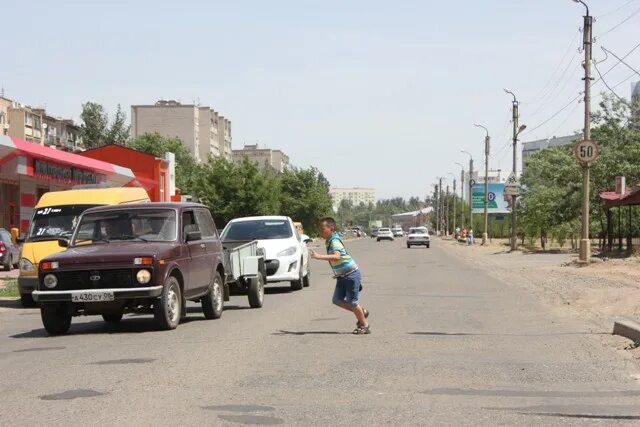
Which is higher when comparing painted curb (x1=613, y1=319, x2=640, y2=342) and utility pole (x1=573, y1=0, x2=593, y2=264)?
utility pole (x1=573, y1=0, x2=593, y2=264)

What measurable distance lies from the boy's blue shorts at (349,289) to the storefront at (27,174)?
878 inches

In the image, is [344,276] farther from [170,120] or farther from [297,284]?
[170,120]

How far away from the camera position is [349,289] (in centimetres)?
1248

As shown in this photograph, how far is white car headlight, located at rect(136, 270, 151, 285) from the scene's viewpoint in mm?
12398

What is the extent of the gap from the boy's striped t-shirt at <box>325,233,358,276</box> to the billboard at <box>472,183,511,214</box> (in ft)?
273

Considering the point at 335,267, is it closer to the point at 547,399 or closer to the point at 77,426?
the point at 547,399

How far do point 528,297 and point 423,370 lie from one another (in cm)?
1154

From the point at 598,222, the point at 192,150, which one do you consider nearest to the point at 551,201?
the point at 598,222

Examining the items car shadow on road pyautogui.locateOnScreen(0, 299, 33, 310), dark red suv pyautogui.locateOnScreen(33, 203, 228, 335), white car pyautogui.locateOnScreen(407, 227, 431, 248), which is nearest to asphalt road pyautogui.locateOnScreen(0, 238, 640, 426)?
dark red suv pyautogui.locateOnScreen(33, 203, 228, 335)

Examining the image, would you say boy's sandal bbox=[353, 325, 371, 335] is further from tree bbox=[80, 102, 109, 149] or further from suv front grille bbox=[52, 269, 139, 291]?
tree bbox=[80, 102, 109, 149]

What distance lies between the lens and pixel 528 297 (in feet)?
66.4

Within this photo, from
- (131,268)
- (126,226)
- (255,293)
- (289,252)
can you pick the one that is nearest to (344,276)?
Result: (131,268)

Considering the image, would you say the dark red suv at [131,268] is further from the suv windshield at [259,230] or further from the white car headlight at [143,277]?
the suv windshield at [259,230]

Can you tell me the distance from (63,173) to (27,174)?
4.48 meters
